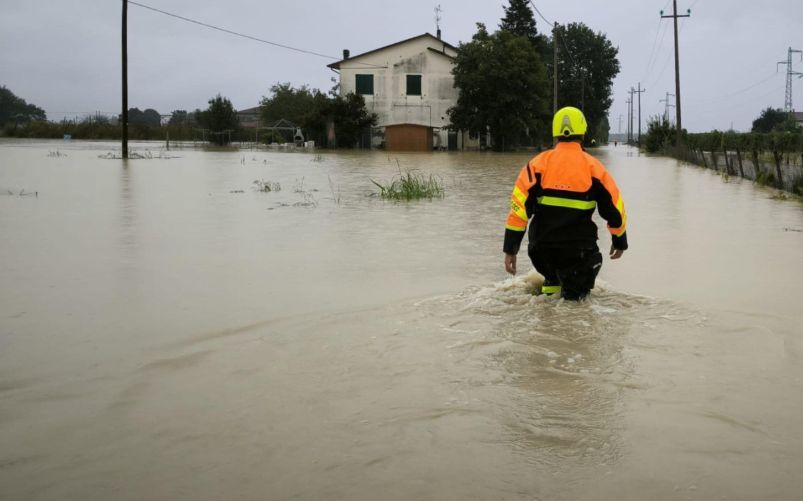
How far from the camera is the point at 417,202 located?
15.5 meters

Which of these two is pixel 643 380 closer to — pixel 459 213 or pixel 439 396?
pixel 439 396

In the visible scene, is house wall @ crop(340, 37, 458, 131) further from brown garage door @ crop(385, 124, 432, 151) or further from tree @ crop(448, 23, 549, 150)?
tree @ crop(448, 23, 549, 150)

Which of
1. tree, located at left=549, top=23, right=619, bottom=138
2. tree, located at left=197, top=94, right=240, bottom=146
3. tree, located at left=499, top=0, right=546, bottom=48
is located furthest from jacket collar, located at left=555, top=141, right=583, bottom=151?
tree, located at left=549, top=23, right=619, bottom=138

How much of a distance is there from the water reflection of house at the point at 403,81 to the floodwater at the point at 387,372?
5115cm

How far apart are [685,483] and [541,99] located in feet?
189

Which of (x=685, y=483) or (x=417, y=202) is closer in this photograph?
(x=685, y=483)

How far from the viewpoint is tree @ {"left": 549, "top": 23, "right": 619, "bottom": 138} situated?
9138cm

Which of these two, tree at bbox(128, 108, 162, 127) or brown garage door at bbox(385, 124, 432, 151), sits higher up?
tree at bbox(128, 108, 162, 127)

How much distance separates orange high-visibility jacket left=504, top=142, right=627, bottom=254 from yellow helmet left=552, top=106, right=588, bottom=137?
0.27 ft

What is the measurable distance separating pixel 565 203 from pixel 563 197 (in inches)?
1.8

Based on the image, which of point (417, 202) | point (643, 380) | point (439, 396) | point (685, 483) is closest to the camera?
point (685, 483)

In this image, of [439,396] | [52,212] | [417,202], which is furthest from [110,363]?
[417,202]

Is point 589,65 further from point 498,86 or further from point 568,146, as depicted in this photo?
point 568,146

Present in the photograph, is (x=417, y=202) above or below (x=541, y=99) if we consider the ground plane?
below
